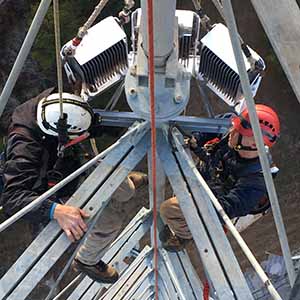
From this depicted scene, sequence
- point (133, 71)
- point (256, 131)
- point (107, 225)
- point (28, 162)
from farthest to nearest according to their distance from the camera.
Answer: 1. point (107, 225)
2. point (28, 162)
3. point (133, 71)
4. point (256, 131)

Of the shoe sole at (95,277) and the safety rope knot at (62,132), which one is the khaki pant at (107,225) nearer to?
the shoe sole at (95,277)

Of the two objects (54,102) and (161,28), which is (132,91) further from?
(54,102)

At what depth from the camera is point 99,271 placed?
7758 mm

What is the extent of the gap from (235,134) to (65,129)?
1.54 meters

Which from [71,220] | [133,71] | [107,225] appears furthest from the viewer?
[107,225]

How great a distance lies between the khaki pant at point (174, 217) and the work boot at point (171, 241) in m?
0.13

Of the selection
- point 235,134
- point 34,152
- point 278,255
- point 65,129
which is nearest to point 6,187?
point 34,152

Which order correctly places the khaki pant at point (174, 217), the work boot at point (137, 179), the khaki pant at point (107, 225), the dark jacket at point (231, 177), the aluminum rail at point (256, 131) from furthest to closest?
1. the work boot at point (137, 179)
2. the khaki pant at point (107, 225)
3. the khaki pant at point (174, 217)
4. the dark jacket at point (231, 177)
5. the aluminum rail at point (256, 131)

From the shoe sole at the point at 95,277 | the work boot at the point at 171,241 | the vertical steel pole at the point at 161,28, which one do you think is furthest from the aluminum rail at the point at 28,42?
the shoe sole at the point at 95,277

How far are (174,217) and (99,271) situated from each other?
1529 mm

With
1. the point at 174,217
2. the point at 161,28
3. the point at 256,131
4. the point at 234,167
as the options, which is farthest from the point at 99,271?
the point at 161,28

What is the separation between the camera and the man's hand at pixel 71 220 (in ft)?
17.1

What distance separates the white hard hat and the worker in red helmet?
0.89 m

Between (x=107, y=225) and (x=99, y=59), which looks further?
(x=107, y=225)
